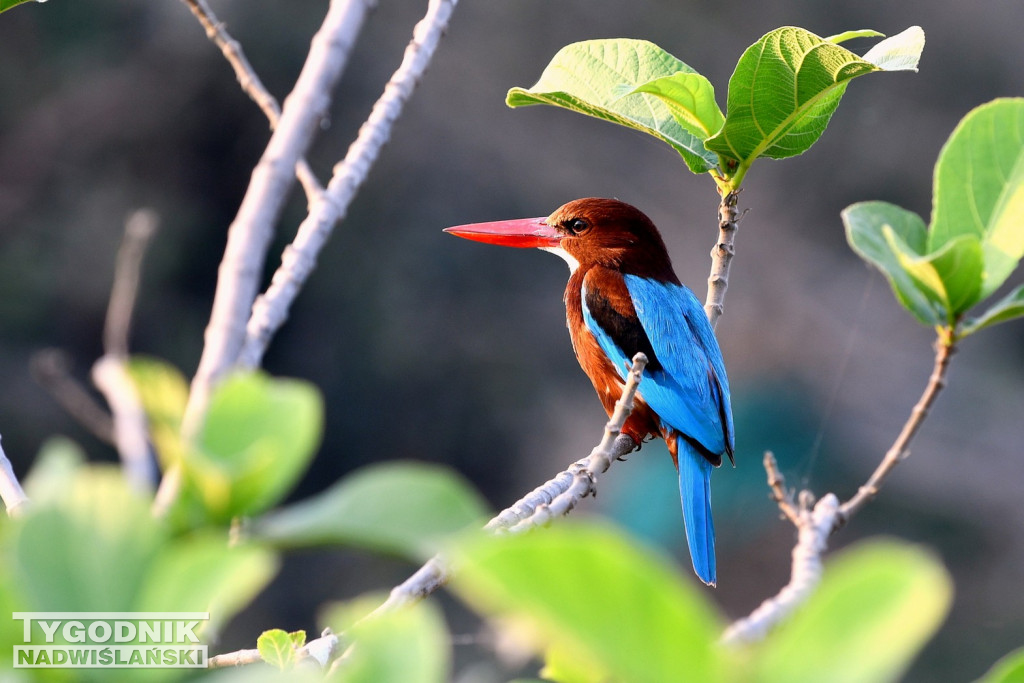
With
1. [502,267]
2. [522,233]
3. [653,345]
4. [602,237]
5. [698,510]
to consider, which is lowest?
[698,510]

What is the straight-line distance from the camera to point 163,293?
6777mm

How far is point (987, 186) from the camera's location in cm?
80

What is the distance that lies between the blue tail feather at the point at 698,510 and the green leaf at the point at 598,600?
5.20 ft

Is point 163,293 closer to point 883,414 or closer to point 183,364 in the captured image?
point 183,364

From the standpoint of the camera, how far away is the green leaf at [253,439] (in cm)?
43

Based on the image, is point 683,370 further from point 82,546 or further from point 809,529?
point 82,546

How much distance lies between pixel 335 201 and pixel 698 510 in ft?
3.97

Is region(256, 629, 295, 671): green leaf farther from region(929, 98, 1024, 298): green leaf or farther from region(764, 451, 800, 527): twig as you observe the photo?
region(929, 98, 1024, 298): green leaf

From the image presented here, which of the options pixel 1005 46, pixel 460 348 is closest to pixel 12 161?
pixel 460 348

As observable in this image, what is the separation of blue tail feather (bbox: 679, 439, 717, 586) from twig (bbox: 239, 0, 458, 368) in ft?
3.48

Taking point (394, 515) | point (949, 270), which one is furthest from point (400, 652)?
point (949, 270)

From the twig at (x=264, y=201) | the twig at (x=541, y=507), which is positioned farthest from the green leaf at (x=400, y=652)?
the twig at (x=541, y=507)

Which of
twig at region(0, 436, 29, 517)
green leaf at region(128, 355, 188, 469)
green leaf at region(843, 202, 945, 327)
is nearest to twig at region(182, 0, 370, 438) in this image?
green leaf at region(128, 355, 188, 469)

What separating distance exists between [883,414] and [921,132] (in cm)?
253
